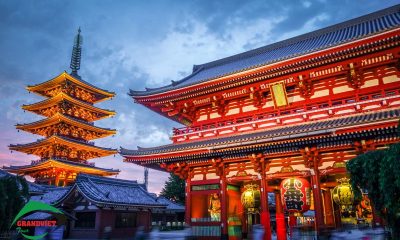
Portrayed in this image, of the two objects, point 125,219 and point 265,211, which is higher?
point 265,211

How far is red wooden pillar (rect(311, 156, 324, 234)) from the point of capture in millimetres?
14266

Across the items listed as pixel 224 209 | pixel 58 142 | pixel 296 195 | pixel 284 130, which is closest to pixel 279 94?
pixel 284 130

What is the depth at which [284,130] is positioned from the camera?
597 inches

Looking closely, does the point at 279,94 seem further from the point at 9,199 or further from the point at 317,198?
the point at 9,199

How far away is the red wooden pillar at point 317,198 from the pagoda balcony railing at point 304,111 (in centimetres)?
252

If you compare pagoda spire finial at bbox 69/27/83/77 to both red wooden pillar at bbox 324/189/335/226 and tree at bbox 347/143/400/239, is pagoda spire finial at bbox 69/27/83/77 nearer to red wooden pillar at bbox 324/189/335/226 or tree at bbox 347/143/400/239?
red wooden pillar at bbox 324/189/335/226

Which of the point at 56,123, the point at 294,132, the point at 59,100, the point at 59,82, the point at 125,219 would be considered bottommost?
the point at 125,219

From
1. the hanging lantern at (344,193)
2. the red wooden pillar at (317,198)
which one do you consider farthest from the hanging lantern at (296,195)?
the hanging lantern at (344,193)

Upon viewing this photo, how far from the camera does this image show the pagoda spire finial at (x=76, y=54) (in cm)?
5354

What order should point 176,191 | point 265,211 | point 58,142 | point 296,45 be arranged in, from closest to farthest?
point 265,211 < point 296,45 < point 58,142 < point 176,191

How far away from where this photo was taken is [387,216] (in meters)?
9.36

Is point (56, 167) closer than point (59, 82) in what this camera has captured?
Yes

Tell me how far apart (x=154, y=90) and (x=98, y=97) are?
33.8 m

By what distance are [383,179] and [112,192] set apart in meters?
23.7
